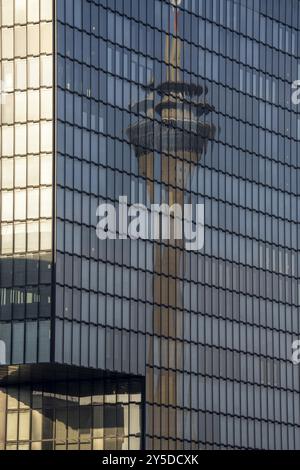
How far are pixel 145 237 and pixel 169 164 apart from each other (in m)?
7.88

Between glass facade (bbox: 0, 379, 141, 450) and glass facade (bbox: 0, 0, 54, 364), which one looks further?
glass facade (bbox: 0, 379, 141, 450)

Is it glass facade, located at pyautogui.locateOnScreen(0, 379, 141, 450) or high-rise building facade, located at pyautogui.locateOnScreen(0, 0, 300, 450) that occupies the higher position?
high-rise building facade, located at pyautogui.locateOnScreen(0, 0, 300, 450)

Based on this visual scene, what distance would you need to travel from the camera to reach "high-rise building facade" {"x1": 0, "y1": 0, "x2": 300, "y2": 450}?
436 feet

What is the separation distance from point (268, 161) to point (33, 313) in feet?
118

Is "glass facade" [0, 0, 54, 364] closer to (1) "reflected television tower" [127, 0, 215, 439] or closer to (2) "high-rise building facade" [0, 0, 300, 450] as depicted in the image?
(2) "high-rise building facade" [0, 0, 300, 450]

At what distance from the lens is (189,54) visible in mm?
149625

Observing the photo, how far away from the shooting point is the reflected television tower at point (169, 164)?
465 ft

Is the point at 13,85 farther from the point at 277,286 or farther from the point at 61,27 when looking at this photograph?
the point at 277,286

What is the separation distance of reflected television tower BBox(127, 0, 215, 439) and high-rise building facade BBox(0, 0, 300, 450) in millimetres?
167

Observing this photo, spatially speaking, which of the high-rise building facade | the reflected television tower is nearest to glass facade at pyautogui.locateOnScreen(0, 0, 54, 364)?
the high-rise building facade

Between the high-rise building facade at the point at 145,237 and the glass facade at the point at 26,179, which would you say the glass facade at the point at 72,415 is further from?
the glass facade at the point at 26,179

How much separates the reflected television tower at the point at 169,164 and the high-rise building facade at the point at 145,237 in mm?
167
